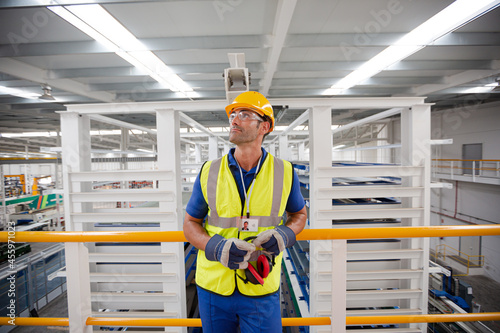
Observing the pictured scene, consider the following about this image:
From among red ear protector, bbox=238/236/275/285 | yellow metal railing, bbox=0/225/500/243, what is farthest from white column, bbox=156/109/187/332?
red ear protector, bbox=238/236/275/285

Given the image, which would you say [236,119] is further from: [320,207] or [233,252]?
[320,207]

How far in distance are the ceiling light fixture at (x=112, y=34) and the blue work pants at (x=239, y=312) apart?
3.82m

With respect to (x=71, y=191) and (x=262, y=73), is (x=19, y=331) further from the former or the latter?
(x=262, y=73)

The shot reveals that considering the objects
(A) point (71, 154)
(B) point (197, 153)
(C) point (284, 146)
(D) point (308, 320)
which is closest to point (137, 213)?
(A) point (71, 154)

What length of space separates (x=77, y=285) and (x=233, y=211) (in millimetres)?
1156

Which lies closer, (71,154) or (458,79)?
Answer: (71,154)

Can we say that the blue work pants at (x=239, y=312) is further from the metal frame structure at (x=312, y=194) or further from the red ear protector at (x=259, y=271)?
the metal frame structure at (x=312, y=194)

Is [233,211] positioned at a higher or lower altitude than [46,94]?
lower

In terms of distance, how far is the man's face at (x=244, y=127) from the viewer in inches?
56.6

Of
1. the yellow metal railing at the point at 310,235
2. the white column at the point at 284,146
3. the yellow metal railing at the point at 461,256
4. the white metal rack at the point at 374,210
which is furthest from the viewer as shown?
the yellow metal railing at the point at 461,256

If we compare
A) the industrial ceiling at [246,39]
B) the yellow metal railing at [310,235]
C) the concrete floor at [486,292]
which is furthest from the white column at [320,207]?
the concrete floor at [486,292]

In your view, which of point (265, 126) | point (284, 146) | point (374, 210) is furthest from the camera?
point (284, 146)

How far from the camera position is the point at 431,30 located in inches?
151

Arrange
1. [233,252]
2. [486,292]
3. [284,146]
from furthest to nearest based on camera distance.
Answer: [486,292]
[284,146]
[233,252]
